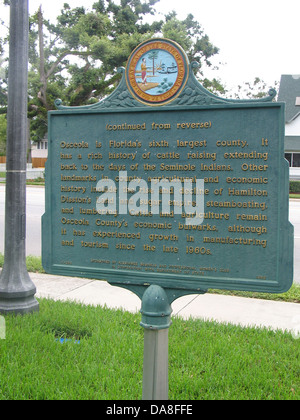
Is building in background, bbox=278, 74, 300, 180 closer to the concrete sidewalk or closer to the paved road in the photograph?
the paved road


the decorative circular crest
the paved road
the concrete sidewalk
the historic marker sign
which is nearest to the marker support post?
the historic marker sign

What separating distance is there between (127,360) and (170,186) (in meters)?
1.63

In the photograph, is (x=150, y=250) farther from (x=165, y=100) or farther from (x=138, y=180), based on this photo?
(x=165, y=100)

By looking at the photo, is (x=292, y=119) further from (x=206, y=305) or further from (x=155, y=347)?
(x=155, y=347)

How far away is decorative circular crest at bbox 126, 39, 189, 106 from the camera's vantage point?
271cm

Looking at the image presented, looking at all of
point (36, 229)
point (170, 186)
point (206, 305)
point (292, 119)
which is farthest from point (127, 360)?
point (292, 119)

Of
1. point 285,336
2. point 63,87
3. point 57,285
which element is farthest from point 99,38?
point 285,336

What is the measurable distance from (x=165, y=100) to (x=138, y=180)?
19.7 inches

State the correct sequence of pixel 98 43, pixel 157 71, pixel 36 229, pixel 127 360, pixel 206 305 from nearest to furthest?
pixel 157 71 < pixel 127 360 < pixel 206 305 < pixel 36 229 < pixel 98 43

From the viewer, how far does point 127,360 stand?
373 centimetres

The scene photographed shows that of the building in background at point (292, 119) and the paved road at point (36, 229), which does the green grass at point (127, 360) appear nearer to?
the paved road at point (36, 229)

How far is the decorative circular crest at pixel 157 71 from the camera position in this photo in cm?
271

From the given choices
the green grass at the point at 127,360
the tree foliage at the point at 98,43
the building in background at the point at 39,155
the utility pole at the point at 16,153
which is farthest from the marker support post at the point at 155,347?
the building in background at the point at 39,155

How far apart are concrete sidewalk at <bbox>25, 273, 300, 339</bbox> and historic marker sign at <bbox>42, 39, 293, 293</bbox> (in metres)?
2.03
